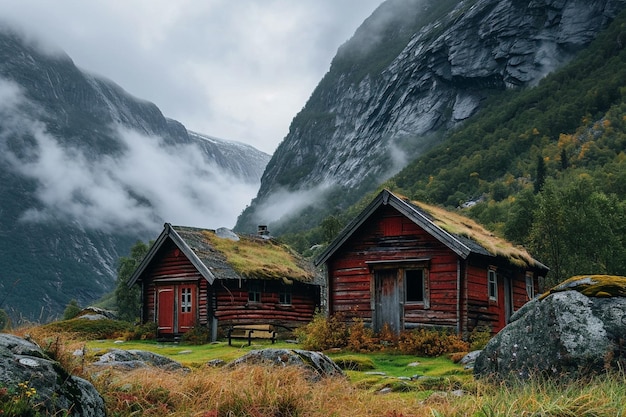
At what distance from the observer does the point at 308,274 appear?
1430 inches

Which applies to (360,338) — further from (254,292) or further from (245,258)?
(245,258)

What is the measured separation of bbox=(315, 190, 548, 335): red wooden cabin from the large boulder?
30.9ft

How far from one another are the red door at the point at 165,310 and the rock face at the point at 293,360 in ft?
68.8

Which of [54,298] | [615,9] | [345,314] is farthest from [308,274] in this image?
[54,298]

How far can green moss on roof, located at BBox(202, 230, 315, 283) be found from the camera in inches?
1278

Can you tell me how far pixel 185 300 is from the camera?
31953 millimetres

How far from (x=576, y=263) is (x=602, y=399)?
41844mm

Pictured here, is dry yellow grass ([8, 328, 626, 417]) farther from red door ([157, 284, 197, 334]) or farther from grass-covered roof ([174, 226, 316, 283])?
red door ([157, 284, 197, 334])

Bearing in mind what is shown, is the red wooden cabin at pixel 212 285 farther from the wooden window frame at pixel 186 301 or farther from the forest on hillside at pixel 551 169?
the forest on hillside at pixel 551 169

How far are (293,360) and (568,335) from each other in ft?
16.1

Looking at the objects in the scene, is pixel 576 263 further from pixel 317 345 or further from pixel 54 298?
pixel 54 298

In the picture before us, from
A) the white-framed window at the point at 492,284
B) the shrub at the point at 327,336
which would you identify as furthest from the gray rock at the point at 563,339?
the white-framed window at the point at 492,284

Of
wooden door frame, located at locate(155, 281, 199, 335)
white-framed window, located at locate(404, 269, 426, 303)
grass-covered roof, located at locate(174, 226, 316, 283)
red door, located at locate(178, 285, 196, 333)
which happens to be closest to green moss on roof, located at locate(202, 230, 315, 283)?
grass-covered roof, located at locate(174, 226, 316, 283)

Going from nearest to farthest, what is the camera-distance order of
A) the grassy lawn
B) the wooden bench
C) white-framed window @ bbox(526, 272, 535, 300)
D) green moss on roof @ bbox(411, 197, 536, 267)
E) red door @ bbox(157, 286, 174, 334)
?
the grassy lawn
green moss on roof @ bbox(411, 197, 536, 267)
white-framed window @ bbox(526, 272, 535, 300)
the wooden bench
red door @ bbox(157, 286, 174, 334)
